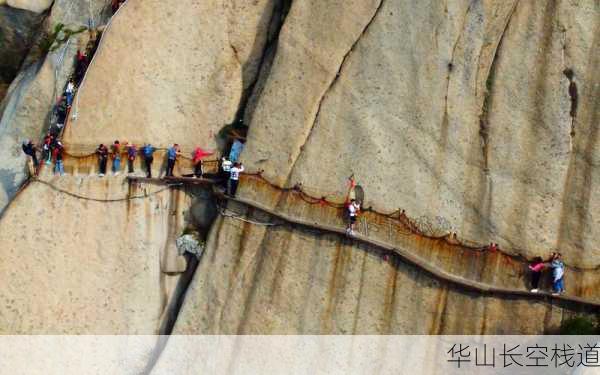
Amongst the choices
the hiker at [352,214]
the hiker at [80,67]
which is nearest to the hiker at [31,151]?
the hiker at [80,67]

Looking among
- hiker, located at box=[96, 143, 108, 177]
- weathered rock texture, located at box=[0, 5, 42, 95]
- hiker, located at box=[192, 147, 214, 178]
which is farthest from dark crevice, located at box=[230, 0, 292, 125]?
weathered rock texture, located at box=[0, 5, 42, 95]

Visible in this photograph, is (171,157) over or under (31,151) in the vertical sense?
over

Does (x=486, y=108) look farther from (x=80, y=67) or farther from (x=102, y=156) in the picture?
(x=80, y=67)

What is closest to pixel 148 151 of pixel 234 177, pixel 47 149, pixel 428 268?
pixel 234 177

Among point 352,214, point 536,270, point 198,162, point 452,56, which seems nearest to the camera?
point 536,270

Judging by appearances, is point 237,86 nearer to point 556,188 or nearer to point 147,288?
point 147,288

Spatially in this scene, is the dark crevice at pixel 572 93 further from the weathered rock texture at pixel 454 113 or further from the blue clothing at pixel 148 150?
the blue clothing at pixel 148 150

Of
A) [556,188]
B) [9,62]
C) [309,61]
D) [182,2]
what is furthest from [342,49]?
[9,62]

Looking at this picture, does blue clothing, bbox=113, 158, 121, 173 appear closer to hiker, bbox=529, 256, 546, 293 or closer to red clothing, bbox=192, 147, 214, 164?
red clothing, bbox=192, 147, 214, 164
